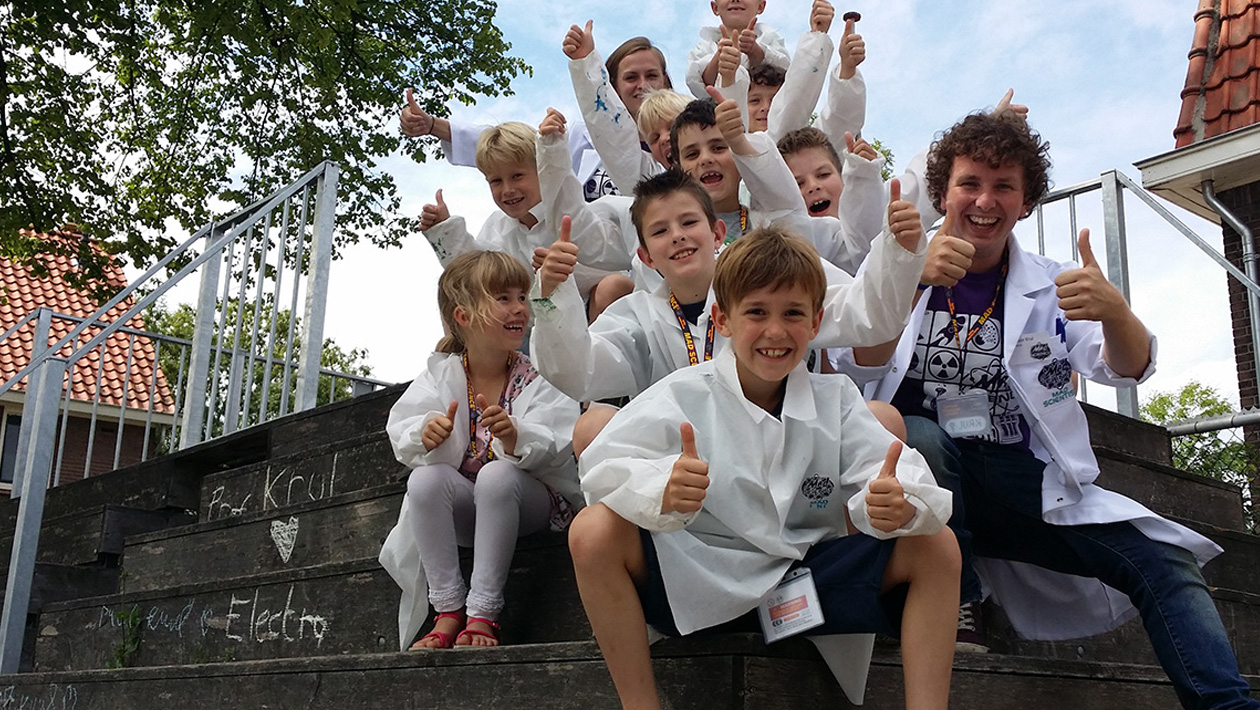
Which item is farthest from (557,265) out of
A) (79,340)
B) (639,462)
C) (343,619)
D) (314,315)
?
(79,340)

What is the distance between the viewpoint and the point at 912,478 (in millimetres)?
2217

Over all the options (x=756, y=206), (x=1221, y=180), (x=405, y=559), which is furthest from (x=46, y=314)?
(x=1221, y=180)

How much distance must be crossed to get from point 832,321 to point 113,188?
11178mm

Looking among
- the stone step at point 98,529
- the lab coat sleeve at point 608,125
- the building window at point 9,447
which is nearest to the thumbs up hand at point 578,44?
the lab coat sleeve at point 608,125

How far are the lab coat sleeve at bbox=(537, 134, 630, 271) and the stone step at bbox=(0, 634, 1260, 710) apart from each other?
5.17 ft

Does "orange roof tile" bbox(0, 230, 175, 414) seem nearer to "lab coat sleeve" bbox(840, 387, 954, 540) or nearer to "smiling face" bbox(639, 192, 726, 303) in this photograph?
"smiling face" bbox(639, 192, 726, 303)

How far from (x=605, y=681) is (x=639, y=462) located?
597mm

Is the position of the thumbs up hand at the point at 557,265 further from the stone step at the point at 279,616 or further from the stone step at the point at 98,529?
the stone step at the point at 98,529

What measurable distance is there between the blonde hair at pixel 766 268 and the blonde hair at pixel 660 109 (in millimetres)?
1837

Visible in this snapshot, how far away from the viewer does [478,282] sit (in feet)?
11.6

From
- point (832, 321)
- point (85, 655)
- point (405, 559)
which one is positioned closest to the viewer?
point (832, 321)

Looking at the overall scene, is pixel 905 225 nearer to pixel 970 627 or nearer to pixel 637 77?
pixel 970 627

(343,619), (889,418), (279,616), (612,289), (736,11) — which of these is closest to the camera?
(889,418)

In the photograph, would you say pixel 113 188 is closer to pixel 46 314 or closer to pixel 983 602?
pixel 46 314
